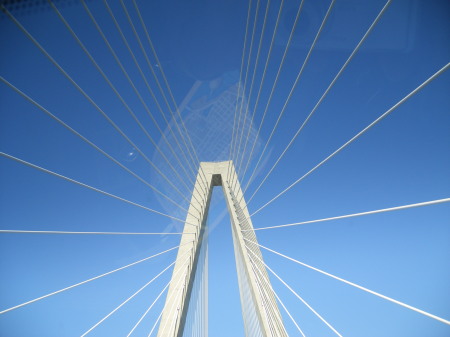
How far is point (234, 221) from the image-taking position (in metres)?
4.29

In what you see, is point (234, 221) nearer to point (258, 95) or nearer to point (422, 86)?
point (258, 95)

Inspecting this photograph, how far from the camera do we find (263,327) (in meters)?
2.46

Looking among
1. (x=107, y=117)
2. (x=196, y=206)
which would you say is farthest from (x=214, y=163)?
(x=107, y=117)

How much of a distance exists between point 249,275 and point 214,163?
10.3 ft

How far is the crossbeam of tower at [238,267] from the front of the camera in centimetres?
279

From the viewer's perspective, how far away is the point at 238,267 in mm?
4441

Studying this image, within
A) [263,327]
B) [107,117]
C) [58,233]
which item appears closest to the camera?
[58,233]

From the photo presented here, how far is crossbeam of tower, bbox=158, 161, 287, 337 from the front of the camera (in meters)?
2.79

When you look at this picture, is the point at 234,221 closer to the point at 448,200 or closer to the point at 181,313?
the point at 181,313

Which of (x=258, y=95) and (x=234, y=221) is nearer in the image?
(x=258, y=95)

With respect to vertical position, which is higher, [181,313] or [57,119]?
[57,119]

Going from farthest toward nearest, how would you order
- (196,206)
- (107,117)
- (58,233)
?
(196,206)
(107,117)
(58,233)

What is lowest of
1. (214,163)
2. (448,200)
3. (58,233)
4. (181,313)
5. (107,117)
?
(181,313)

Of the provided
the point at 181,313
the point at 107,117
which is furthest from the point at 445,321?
the point at 181,313
